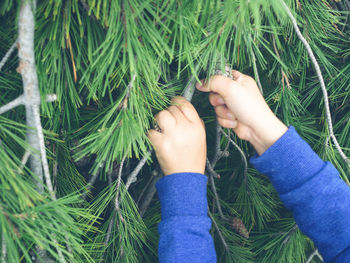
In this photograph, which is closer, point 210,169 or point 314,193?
point 314,193

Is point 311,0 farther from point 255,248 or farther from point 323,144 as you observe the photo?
point 255,248

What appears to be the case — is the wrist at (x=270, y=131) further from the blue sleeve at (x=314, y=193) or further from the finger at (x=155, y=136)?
the finger at (x=155, y=136)

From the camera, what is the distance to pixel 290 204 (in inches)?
22.4

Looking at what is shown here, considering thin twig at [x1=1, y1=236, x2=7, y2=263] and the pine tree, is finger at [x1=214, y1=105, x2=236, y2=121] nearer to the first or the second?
the pine tree

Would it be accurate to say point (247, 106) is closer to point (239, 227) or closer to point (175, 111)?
point (175, 111)

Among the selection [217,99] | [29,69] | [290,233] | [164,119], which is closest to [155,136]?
[164,119]

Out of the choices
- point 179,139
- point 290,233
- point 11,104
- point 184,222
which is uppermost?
point 11,104

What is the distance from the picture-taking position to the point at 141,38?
1.47ft

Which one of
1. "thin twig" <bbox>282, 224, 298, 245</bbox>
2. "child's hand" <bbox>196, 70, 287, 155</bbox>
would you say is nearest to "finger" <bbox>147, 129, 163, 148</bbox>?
"child's hand" <bbox>196, 70, 287, 155</bbox>

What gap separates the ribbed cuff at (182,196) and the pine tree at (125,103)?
0.06 metres

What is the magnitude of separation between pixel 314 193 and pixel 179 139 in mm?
265

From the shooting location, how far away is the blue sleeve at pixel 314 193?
0.54 metres

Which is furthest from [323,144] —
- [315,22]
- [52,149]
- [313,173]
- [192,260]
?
[52,149]

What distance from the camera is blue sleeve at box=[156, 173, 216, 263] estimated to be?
551mm
